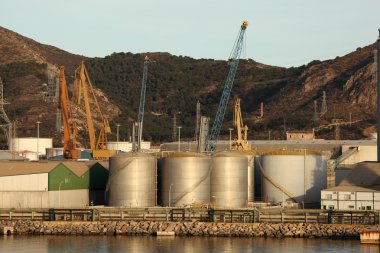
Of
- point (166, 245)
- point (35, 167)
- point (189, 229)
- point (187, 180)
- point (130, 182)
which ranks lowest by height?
point (166, 245)

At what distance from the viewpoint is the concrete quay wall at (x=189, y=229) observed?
87656 millimetres

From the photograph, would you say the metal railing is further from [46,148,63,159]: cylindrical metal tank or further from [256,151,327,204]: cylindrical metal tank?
[46,148,63,159]: cylindrical metal tank

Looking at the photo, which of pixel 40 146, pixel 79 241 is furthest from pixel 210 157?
pixel 40 146

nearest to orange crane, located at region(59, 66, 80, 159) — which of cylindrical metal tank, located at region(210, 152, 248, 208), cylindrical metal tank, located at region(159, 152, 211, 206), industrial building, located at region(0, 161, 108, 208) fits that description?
industrial building, located at region(0, 161, 108, 208)

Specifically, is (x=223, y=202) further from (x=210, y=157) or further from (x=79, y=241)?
(x=79, y=241)

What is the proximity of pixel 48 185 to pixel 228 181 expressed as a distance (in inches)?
768

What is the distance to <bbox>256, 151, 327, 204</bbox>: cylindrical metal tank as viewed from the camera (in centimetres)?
10850

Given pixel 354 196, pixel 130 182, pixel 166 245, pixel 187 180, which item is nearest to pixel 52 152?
pixel 130 182

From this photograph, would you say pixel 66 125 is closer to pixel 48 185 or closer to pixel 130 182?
pixel 48 185

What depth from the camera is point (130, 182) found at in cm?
10312

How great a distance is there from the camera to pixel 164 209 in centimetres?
9619

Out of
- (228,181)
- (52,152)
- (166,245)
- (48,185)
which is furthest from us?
(52,152)

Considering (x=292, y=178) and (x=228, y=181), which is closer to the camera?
(x=228, y=181)

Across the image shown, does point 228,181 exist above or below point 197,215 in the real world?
above
